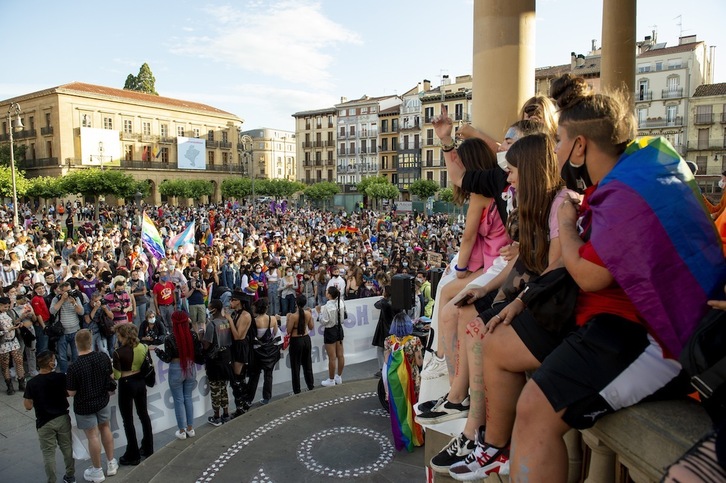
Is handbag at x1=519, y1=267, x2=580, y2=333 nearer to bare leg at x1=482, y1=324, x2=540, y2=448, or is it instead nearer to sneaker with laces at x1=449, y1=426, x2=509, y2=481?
bare leg at x1=482, y1=324, x2=540, y2=448

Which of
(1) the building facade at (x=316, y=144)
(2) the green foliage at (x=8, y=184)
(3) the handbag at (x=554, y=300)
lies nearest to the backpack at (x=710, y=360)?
(3) the handbag at (x=554, y=300)

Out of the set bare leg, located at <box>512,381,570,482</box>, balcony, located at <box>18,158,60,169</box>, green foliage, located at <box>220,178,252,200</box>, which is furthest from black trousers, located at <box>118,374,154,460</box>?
balcony, located at <box>18,158,60,169</box>

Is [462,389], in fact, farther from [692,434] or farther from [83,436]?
[83,436]

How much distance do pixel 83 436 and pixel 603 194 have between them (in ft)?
21.7

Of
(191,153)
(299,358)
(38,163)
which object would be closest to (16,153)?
(38,163)

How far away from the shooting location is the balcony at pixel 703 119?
143 ft

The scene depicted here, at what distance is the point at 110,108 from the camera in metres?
56.3

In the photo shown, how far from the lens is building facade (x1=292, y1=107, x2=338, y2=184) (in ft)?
238

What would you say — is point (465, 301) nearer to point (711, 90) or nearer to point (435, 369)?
point (435, 369)

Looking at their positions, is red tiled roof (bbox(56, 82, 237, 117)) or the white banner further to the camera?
red tiled roof (bbox(56, 82, 237, 117))

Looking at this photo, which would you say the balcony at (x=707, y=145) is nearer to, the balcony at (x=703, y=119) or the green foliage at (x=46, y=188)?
the balcony at (x=703, y=119)

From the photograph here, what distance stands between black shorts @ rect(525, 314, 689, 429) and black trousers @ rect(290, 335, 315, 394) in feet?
22.7

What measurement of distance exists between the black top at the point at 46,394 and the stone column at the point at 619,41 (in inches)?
288

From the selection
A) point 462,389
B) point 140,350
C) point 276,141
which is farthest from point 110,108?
point 462,389
